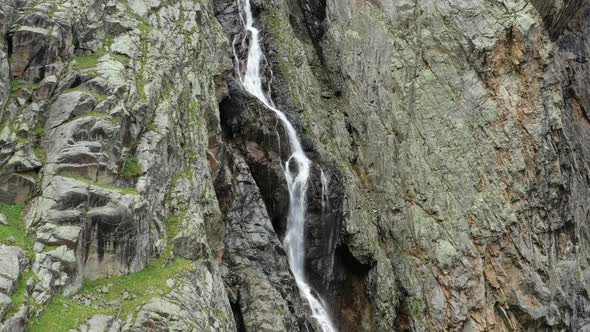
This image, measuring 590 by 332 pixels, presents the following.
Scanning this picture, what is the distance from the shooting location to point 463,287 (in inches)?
1160

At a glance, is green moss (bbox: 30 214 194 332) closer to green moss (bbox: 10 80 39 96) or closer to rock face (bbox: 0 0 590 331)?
rock face (bbox: 0 0 590 331)

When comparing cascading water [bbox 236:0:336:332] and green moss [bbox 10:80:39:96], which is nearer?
green moss [bbox 10:80:39:96]

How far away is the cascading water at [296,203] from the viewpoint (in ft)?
81.4

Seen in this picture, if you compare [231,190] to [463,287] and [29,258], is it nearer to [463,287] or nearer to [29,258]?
[29,258]

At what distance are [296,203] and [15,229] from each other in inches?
556

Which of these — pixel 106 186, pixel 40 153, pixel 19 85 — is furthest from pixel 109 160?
pixel 19 85

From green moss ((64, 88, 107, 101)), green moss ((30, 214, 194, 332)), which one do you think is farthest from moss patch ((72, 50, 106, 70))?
green moss ((30, 214, 194, 332))

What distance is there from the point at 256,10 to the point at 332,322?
63.7 feet

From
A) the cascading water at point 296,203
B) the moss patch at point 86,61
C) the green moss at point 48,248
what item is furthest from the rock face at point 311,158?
the cascading water at point 296,203

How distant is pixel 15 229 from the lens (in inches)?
563

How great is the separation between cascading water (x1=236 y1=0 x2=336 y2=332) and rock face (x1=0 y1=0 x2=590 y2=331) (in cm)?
50

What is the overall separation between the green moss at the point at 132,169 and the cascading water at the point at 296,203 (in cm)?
995

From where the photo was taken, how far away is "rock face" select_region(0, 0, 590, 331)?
15.3 meters

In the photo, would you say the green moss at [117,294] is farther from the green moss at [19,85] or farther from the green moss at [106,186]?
the green moss at [19,85]
